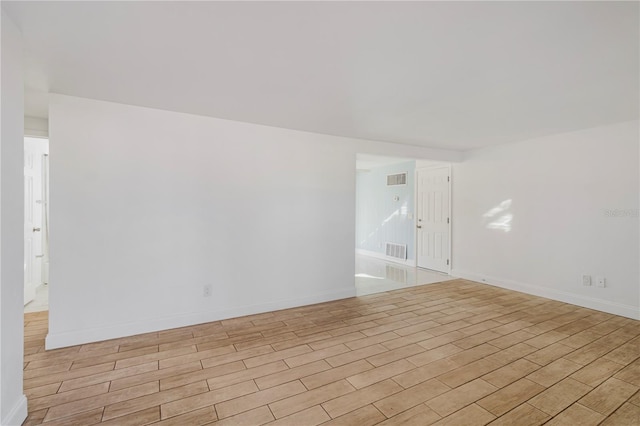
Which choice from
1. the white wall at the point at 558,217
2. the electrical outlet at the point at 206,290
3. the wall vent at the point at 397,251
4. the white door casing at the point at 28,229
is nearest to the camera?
the electrical outlet at the point at 206,290

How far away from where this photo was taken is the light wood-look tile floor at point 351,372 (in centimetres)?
182

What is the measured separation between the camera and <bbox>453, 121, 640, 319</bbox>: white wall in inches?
140

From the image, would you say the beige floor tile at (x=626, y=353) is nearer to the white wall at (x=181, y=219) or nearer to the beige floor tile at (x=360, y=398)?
the beige floor tile at (x=360, y=398)

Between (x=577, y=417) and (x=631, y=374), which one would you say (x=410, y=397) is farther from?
(x=631, y=374)

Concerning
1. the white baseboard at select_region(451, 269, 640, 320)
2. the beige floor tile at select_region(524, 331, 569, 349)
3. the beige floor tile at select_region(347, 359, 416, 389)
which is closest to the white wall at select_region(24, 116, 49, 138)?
the beige floor tile at select_region(347, 359, 416, 389)

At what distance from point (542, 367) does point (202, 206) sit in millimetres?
3537

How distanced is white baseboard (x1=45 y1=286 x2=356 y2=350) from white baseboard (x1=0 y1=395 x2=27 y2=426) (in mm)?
1083

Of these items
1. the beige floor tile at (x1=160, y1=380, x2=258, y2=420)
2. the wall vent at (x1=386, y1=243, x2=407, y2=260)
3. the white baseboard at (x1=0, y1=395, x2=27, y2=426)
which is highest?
the wall vent at (x1=386, y1=243, x2=407, y2=260)

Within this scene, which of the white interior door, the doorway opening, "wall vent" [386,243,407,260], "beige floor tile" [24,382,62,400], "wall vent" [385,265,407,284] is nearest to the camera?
"beige floor tile" [24,382,62,400]

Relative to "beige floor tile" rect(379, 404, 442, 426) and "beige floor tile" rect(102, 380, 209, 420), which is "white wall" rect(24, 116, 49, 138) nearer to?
"beige floor tile" rect(102, 380, 209, 420)

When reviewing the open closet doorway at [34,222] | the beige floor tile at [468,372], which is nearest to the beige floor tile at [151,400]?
the beige floor tile at [468,372]

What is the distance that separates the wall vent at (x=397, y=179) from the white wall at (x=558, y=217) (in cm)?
147

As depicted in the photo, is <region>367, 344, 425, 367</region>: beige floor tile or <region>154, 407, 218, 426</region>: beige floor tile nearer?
<region>154, 407, 218, 426</region>: beige floor tile

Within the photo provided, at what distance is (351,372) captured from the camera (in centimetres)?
228
